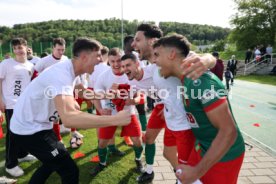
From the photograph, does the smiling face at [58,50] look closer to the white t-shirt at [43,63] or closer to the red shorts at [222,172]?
the white t-shirt at [43,63]

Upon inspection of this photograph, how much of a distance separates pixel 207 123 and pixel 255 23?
47611 mm

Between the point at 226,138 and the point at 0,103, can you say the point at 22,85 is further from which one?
the point at 226,138

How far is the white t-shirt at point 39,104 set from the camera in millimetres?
2684

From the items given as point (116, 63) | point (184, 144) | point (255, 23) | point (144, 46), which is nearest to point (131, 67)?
point (144, 46)

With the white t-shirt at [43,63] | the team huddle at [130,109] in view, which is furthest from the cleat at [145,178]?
the white t-shirt at [43,63]

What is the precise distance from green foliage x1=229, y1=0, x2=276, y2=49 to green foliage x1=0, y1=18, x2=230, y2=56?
19815 millimetres

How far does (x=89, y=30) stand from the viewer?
91.4 m

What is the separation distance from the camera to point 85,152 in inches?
213

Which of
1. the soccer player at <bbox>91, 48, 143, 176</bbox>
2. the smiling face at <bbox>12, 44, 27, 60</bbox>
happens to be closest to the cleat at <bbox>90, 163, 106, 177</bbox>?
the soccer player at <bbox>91, 48, 143, 176</bbox>

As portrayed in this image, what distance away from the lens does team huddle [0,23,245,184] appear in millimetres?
1914

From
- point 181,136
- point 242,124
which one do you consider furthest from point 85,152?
point 242,124

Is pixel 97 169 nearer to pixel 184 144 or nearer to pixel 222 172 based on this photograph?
pixel 184 144

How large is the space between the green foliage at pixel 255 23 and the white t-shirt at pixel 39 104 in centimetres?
4635

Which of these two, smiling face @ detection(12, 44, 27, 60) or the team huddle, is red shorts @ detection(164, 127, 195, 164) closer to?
the team huddle
